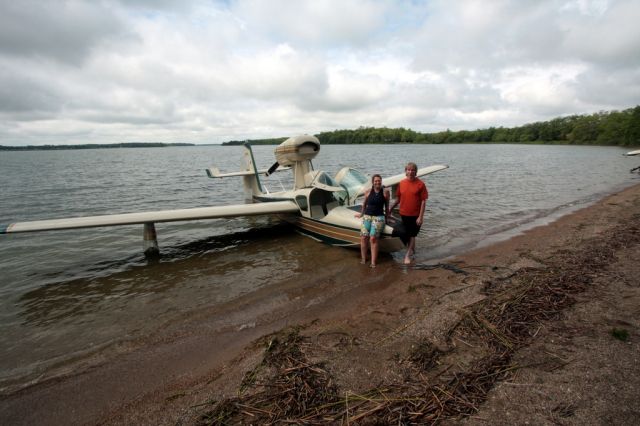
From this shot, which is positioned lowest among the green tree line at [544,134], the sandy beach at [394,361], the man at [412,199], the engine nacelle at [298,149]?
the sandy beach at [394,361]

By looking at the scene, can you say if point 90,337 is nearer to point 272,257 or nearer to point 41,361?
point 41,361

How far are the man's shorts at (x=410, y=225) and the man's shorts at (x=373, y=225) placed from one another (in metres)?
0.53

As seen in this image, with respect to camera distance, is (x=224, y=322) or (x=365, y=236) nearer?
(x=224, y=322)

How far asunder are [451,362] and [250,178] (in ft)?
44.1

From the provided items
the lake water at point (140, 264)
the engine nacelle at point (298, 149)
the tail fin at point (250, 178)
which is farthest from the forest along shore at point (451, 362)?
the tail fin at point (250, 178)

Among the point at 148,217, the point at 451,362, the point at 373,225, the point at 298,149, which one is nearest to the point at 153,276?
the point at 148,217

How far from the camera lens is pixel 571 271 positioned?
608 centimetres

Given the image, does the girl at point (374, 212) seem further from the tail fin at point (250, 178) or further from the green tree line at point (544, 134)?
the green tree line at point (544, 134)

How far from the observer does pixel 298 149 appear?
38.1 ft

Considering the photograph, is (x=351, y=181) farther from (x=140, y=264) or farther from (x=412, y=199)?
(x=140, y=264)

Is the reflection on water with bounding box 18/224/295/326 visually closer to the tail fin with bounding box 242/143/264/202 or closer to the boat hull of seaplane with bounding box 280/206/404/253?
the boat hull of seaplane with bounding box 280/206/404/253

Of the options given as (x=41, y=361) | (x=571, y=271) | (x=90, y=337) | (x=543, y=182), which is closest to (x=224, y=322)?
(x=90, y=337)

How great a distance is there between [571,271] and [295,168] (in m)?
8.99

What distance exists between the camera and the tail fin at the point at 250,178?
14.9m
